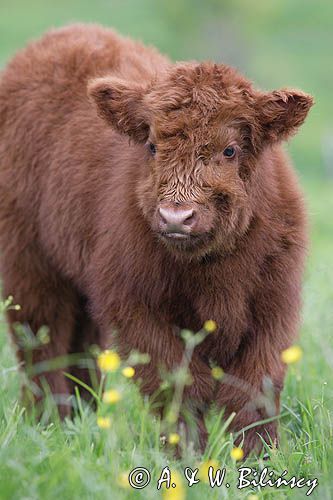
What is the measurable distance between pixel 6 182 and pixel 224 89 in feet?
6.68

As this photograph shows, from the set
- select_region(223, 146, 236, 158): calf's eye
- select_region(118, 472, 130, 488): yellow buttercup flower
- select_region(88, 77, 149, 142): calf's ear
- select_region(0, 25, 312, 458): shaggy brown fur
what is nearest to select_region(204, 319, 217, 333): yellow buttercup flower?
select_region(0, 25, 312, 458): shaggy brown fur

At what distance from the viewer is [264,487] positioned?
15.3ft

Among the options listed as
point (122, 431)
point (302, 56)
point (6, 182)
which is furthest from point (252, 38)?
point (122, 431)

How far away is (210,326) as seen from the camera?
507cm

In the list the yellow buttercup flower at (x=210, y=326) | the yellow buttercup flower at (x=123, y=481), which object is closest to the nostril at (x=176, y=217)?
the yellow buttercup flower at (x=210, y=326)

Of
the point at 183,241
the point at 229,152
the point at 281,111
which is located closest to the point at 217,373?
the point at 183,241

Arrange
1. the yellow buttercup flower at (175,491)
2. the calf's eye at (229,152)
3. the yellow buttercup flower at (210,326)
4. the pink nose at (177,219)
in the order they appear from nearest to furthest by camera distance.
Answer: the yellow buttercup flower at (175,491) < the pink nose at (177,219) < the yellow buttercup flower at (210,326) < the calf's eye at (229,152)

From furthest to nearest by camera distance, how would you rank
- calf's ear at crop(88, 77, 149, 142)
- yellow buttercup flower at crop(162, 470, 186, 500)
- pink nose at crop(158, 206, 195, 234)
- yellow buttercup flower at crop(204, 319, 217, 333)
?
calf's ear at crop(88, 77, 149, 142) < yellow buttercup flower at crop(204, 319, 217, 333) < pink nose at crop(158, 206, 195, 234) < yellow buttercup flower at crop(162, 470, 186, 500)

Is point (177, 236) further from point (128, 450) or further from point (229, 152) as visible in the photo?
point (128, 450)

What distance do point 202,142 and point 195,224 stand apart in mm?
469

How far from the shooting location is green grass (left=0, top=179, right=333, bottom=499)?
12.7 ft

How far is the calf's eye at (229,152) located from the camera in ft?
17.6

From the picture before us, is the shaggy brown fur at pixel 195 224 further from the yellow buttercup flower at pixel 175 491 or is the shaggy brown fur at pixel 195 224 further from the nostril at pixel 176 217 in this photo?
the yellow buttercup flower at pixel 175 491

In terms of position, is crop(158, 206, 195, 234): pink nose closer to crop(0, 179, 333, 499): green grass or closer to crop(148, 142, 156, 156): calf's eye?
crop(148, 142, 156, 156): calf's eye
